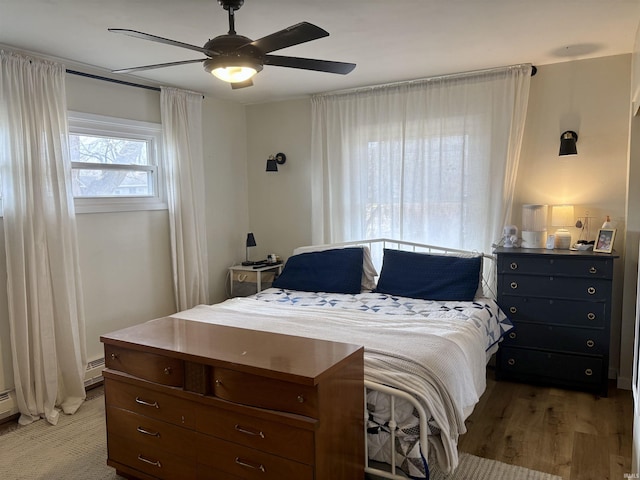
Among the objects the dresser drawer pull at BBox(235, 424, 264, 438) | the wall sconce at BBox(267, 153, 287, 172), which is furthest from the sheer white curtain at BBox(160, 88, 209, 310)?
the dresser drawer pull at BBox(235, 424, 264, 438)

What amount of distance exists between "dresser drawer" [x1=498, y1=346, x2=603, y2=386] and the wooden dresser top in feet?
6.33

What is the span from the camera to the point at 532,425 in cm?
288

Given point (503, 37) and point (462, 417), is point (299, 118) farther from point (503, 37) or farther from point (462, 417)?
point (462, 417)

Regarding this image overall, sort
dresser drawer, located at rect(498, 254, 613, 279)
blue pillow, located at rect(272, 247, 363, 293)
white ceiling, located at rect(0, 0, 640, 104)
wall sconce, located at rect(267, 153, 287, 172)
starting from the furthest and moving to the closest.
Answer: wall sconce, located at rect(267, 153, 287, 172) < blue pillow, located at rect(272, 247, 363, 293) < dresser drawer, located at rect(498, 254, 613, 279) < white ceiling, located at rect(0, 0, 640, 104)

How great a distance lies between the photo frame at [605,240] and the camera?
3246 millimetres

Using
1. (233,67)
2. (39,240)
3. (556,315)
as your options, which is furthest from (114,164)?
(556,315)

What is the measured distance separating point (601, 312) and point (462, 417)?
65.9 inches

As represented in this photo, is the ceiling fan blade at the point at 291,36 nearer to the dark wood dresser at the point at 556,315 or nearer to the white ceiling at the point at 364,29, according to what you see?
the white ceiling at the point at 364,29

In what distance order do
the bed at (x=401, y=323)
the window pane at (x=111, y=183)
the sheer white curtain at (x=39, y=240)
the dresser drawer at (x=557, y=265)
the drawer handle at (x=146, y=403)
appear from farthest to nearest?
1. the window pane at (x=111, y=183)
2. the dresser drawer at (x=557, y=265)
3. the sheer white curtain at (x=39, y=240)
4. the drawer handle at (x=146, y=403)
5. the bed at (x=401, y=323)

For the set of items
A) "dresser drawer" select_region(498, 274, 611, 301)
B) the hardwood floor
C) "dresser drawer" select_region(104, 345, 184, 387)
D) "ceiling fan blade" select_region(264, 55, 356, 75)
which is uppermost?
"ceiling fan blade" select_region(264, 55, 356, 75)

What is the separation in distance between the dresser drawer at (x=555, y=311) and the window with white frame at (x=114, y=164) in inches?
114

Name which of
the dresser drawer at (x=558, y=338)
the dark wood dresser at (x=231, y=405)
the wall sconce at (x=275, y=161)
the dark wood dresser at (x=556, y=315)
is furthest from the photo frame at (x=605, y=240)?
the wall sconce at (x=275, y=161)

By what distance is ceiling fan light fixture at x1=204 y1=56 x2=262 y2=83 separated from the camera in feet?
6.93

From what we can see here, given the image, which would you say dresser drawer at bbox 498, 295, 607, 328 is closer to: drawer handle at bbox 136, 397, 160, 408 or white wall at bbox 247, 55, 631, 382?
white wall at bbox 247, 55, 631, 382
